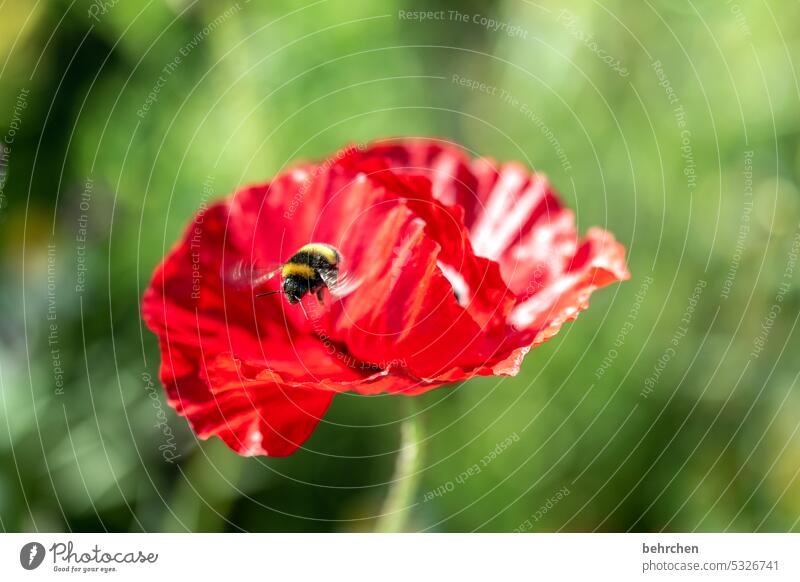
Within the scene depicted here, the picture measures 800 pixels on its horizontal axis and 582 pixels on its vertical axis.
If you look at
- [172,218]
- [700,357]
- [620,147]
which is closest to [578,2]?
[620,147]

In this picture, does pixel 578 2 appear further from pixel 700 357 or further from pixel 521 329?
pixel 521 329
